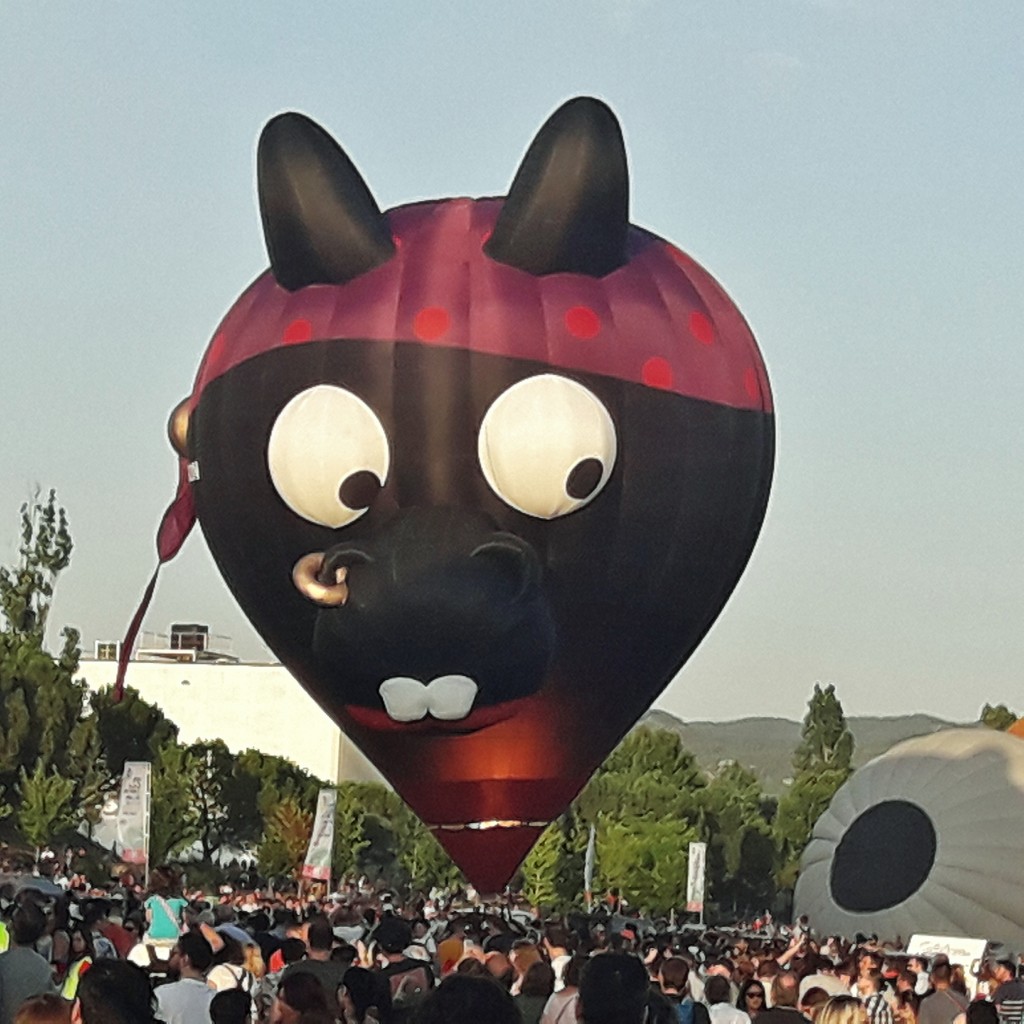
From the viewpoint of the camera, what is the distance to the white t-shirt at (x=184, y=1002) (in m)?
7.09

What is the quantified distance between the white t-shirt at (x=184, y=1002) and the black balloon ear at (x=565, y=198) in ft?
23.8

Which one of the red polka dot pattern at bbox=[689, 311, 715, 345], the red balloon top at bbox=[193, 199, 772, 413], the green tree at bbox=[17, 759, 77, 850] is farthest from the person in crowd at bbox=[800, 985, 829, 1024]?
the green tree at bbox=[17, 759, 77, 850]

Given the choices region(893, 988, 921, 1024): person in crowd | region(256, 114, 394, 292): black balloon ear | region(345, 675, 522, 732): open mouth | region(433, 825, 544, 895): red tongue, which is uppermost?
region(256, 114, 394, 292): black balloon ear

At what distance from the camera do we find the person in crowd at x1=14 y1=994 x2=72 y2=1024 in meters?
5.30

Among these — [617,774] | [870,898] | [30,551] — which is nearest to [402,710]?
[870,898]

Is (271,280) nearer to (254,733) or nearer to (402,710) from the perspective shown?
(402,710)

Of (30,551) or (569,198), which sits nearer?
(569,198)

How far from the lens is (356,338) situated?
1341 centimetres

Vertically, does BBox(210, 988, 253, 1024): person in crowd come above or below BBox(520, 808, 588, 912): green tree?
below

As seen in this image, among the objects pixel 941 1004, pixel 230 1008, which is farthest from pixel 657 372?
pixel 230 1008

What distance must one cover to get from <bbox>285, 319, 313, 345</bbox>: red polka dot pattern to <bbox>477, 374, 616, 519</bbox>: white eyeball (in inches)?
56.2

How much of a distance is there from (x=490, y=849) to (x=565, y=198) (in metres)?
4.58

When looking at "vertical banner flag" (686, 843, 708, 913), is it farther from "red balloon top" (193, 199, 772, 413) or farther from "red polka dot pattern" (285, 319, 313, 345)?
"red polka dot pattern" (285, 319, 313, 345)

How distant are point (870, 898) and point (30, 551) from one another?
113 feet
